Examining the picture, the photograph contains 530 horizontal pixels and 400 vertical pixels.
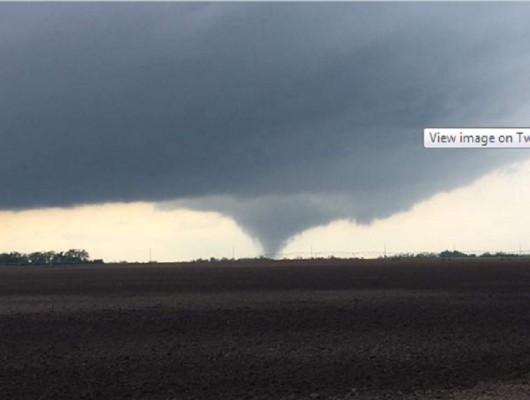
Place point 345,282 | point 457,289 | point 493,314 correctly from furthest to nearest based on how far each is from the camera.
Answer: point 345,282 → point 457,289 → point 493,314

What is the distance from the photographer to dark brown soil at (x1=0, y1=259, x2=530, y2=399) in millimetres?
15133

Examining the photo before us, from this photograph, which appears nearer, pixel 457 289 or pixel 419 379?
pixel 419 379

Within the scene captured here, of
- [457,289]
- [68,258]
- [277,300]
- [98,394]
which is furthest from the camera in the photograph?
[68,258]

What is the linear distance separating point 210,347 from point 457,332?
742cm

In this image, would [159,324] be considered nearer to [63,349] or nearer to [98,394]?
[63,349]

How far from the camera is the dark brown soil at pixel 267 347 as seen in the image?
15.1m

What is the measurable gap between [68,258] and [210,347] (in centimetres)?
12747

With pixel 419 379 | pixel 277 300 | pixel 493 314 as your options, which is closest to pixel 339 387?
pixel 419 379

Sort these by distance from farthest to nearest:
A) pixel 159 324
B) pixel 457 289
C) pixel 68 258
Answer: pixel 68 258 < pixel 457 289 < pixel 159 324

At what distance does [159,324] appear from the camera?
23.7 meters

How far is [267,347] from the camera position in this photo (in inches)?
750

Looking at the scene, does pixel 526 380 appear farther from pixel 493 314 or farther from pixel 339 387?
pixel 493 314

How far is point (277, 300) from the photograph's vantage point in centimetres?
3134

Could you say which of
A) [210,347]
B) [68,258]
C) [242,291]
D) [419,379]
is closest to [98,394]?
[210,347]
